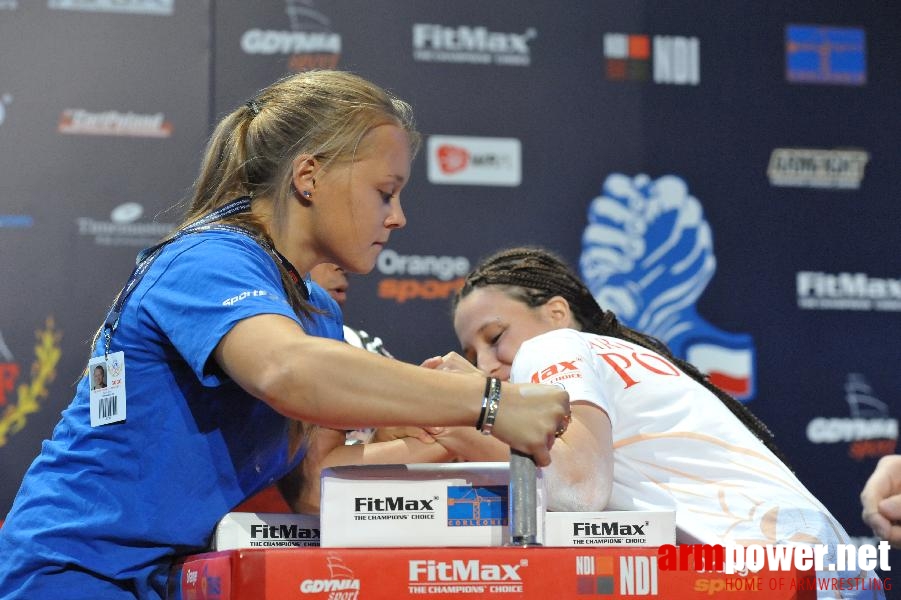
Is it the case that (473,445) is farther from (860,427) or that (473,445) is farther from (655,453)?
(860,427)

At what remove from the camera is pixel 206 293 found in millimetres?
1416

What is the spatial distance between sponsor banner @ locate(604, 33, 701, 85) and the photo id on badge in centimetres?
360

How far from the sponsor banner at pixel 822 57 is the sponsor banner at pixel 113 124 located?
8.83 ft

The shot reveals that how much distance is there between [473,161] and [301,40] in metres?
0.86

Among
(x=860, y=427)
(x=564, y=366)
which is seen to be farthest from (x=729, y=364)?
(x=564, y=366)

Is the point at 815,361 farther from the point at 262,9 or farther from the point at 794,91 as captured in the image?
the point at 262,9

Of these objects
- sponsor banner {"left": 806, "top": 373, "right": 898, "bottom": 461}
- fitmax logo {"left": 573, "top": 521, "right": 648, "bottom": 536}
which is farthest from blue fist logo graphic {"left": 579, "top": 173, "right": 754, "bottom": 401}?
fitmax logo {"left": 573, "top": 521, "right": 648, "bottom": 536}

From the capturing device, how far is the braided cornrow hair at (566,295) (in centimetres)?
264

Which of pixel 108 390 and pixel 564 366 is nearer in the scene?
pixel 108 390

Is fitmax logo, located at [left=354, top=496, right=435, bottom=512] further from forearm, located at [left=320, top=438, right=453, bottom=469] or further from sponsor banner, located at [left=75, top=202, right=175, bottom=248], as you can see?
sponsor banner, located at [left=75, top=202, right=175, bottom=248]

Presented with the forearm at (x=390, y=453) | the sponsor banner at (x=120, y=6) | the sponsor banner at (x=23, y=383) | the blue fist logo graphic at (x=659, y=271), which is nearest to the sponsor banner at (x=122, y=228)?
the sponsor banner at (x=23, y=383)

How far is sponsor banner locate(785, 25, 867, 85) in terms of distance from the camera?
4945 millimetres

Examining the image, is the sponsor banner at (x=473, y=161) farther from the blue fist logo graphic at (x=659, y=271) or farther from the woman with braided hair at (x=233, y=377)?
the woman with braided hair at (x=233, y=377)

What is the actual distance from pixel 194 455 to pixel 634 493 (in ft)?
2.54
